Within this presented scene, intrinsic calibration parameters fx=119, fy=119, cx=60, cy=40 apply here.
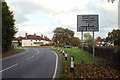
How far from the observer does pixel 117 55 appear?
7.24 m

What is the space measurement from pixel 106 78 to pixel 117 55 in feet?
6.52

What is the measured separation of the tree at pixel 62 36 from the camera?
70.1 m

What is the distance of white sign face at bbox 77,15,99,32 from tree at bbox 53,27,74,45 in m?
59.3

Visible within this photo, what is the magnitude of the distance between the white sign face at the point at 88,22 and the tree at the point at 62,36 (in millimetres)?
59325

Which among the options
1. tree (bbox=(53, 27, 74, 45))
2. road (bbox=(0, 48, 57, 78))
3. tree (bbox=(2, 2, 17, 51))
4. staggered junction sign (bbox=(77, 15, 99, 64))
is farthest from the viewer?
tree (bbox=(53, 27, 74, 45))

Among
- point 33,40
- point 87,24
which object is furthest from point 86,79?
point 33,40

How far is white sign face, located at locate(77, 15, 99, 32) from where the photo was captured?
980 cm

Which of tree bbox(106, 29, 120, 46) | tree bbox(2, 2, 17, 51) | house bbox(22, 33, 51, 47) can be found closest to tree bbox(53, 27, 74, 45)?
house bbox(22, 33, 51, 47)

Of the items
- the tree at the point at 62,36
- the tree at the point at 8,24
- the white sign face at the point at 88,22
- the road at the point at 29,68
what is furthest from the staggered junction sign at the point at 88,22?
the tree at the point at 62,36

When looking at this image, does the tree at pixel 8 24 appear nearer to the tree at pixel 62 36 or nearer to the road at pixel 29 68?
the road at pixel 29 68

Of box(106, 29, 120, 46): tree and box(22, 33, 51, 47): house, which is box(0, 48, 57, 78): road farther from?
box(22, 33, 51, 47): house

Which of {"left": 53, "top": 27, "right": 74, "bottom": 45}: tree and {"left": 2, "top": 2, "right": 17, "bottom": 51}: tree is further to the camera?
{"left": 53, "top": 27, "right": 74, "bottom": 45}: tree

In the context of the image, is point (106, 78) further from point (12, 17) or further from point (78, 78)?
point (12, 17)

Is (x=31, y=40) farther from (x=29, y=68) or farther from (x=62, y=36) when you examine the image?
(x=29, y=68)
